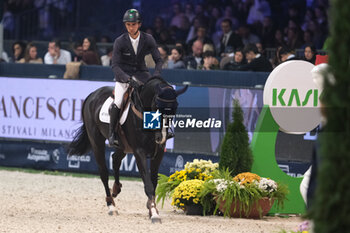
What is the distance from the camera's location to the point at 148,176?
32.1 ft

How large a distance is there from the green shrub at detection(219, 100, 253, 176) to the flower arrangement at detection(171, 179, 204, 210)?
0.46m

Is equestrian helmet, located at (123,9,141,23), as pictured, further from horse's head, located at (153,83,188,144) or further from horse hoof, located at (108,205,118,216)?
horse hoof, located at (108,205,118,216)

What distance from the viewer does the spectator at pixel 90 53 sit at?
16.6 metres

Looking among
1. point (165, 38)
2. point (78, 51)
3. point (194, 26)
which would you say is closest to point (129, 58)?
point (78, 51)

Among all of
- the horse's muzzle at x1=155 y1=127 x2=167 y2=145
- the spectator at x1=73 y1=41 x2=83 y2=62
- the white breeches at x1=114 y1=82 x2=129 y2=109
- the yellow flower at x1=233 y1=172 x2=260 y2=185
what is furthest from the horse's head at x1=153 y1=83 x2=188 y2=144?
the spectator at x1=73 y1=41 x2=83 y2=62

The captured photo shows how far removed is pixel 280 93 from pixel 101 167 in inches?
120

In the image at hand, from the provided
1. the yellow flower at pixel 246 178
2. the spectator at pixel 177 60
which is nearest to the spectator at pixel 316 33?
the spectator at pixel 177 60

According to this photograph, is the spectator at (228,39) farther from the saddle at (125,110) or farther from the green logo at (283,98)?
the green logo at (283,98)

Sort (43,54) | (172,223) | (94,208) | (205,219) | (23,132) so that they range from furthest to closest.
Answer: (43,54) → (23,132) → (94,208) → (205,219) → (172,223)

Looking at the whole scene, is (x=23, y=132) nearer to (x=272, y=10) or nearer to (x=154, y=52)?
(x=154, y=52)

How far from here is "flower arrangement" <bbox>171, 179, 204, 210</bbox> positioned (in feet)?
33.7

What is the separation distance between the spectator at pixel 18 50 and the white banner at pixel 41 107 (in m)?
2.46

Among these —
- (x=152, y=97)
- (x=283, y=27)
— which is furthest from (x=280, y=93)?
(x=283, y=27)

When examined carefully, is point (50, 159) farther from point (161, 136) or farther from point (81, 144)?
point (161, 136)
